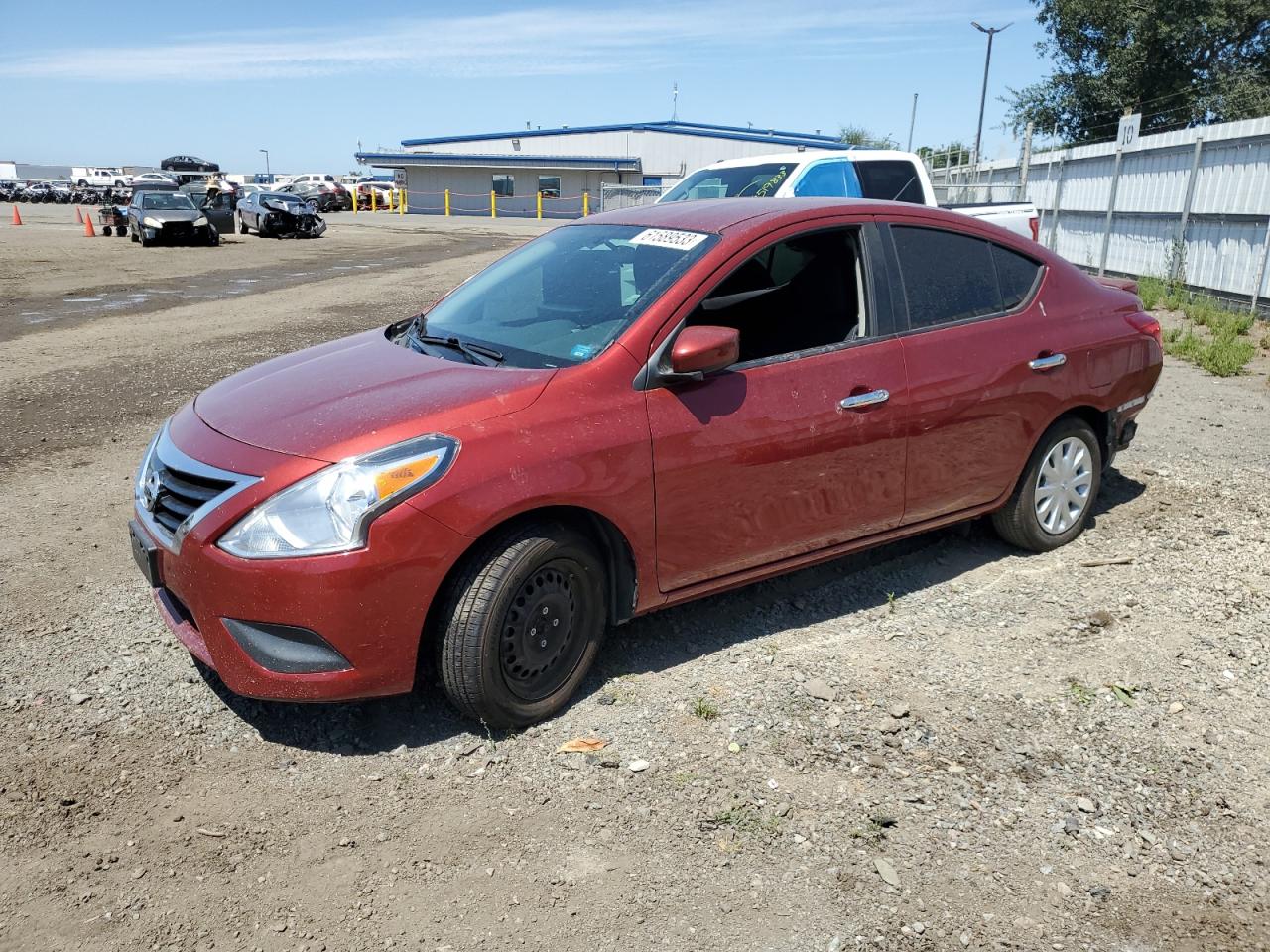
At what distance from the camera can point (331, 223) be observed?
43.5 metres

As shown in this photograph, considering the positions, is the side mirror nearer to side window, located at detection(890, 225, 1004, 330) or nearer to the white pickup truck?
side window, located at detection(890, 225, 1004, 330)

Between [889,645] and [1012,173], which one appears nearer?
A: [889,645]

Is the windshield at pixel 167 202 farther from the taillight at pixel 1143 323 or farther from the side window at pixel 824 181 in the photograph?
the taillight at pixel 1143 323

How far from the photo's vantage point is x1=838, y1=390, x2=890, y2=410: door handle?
4.07 m

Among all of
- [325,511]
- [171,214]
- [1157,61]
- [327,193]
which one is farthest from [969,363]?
[327,193]

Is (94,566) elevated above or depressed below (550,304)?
below

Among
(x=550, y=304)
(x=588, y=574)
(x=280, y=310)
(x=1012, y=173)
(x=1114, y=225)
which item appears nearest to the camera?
(x=588, y=574)

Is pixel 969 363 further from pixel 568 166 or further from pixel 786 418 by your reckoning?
pixel 568 166

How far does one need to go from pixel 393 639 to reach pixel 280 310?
12299mm

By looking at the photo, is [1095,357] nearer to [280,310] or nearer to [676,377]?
[676,377]

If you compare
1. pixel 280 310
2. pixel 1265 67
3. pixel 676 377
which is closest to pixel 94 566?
pixel 676 377

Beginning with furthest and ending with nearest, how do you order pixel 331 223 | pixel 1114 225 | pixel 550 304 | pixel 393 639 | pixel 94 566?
pixel 331 223 < pixel 1114 225 < pixel 94 566 < pixel 550 304 < pixel 393 639

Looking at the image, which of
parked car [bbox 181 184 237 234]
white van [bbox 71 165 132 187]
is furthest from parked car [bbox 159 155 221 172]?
parked car [bbox 181 184 237 234]

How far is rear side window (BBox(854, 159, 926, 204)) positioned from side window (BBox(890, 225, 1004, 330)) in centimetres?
601
